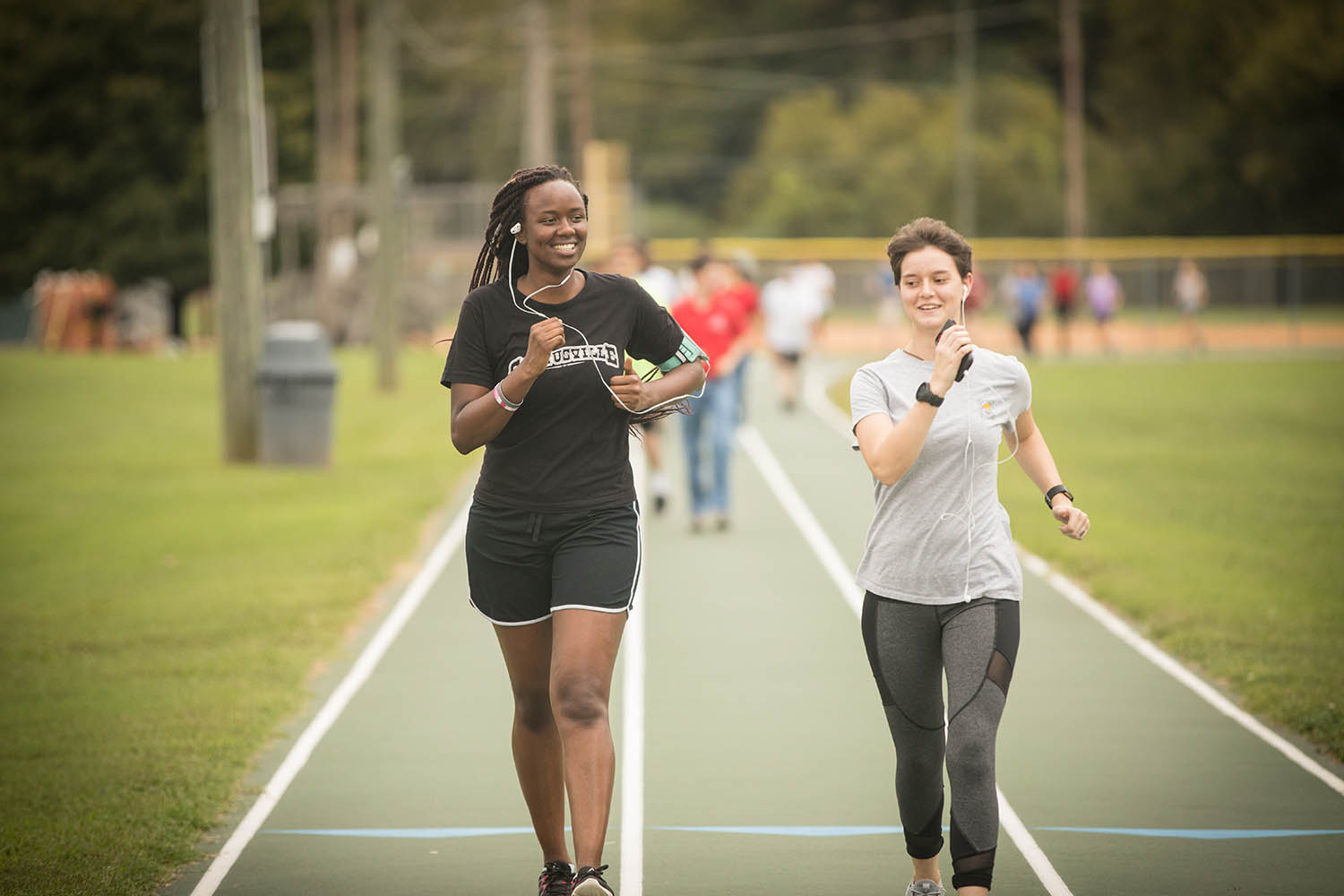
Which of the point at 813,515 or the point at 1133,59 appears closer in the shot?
the point at 813,515

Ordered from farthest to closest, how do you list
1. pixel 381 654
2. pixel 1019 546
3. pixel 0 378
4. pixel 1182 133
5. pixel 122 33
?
pixel 1182 133 → pixel 122 33 → pixel 0 378 → pixel 1019 546 → pixel 381 654

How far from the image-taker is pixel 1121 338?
158 ft

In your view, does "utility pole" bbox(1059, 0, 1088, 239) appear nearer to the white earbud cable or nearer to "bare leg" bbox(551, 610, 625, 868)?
the white earbud cable

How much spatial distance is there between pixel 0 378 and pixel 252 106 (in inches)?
710

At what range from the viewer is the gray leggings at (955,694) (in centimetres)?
467

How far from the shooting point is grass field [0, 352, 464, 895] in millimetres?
6426

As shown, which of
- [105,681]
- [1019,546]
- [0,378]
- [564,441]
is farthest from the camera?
[0,378]

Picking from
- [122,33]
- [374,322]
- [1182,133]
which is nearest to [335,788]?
[374,322]

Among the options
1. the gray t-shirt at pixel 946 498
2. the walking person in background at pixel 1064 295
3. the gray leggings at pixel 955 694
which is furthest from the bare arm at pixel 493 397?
the walking person in background at pixel 1064 295

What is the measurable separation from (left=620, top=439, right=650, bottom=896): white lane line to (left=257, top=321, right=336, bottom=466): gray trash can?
847 cm

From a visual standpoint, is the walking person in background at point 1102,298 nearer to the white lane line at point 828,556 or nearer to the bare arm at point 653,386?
the white lane line at point 828,556

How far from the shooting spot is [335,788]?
6.84 m

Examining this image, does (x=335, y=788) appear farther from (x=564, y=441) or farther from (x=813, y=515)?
(x=813, y=515)

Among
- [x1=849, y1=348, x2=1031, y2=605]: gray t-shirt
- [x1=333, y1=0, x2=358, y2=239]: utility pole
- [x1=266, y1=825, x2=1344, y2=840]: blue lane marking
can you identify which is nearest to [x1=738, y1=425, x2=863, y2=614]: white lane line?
[x1=266, y1=825, x2=1344, y2=840]: blue lane marking
